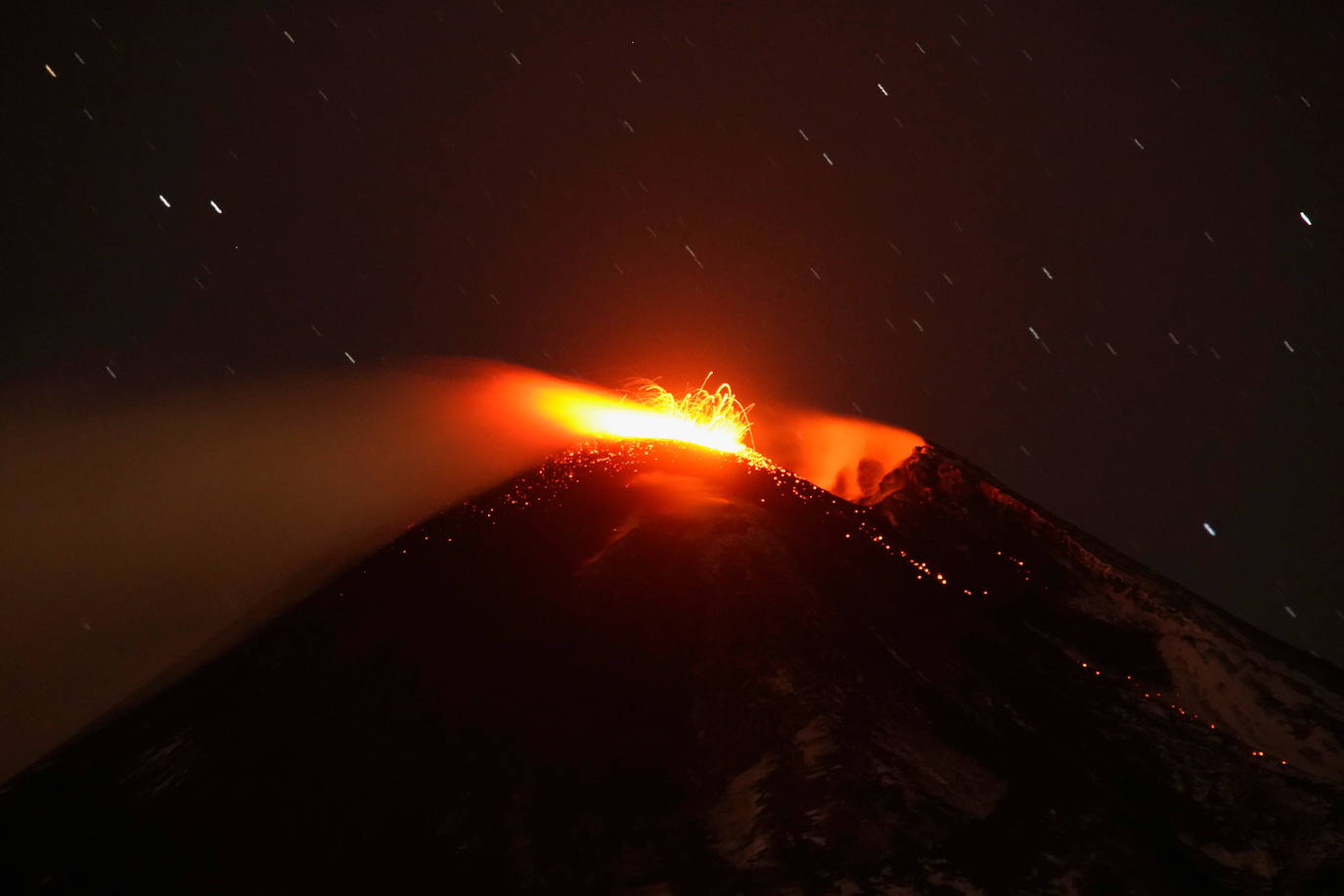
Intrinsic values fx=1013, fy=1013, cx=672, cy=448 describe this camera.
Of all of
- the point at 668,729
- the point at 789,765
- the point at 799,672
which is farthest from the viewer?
the point at 799,672

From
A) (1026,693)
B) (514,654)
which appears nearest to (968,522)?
(1026,693)

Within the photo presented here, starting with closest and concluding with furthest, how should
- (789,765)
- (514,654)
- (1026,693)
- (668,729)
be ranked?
1. (789,765)
2. (668,729)
3. (514,654)
4. (1026,693)

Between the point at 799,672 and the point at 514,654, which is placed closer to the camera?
the point at 799,672

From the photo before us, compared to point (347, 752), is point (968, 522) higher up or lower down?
lower down

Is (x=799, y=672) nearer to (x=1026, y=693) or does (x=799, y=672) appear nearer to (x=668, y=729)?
(x=668, y=729)

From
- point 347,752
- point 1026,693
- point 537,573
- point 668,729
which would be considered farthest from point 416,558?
point 1026,693

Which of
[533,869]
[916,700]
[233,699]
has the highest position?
[233,699]

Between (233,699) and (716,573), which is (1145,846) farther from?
(233,699)
